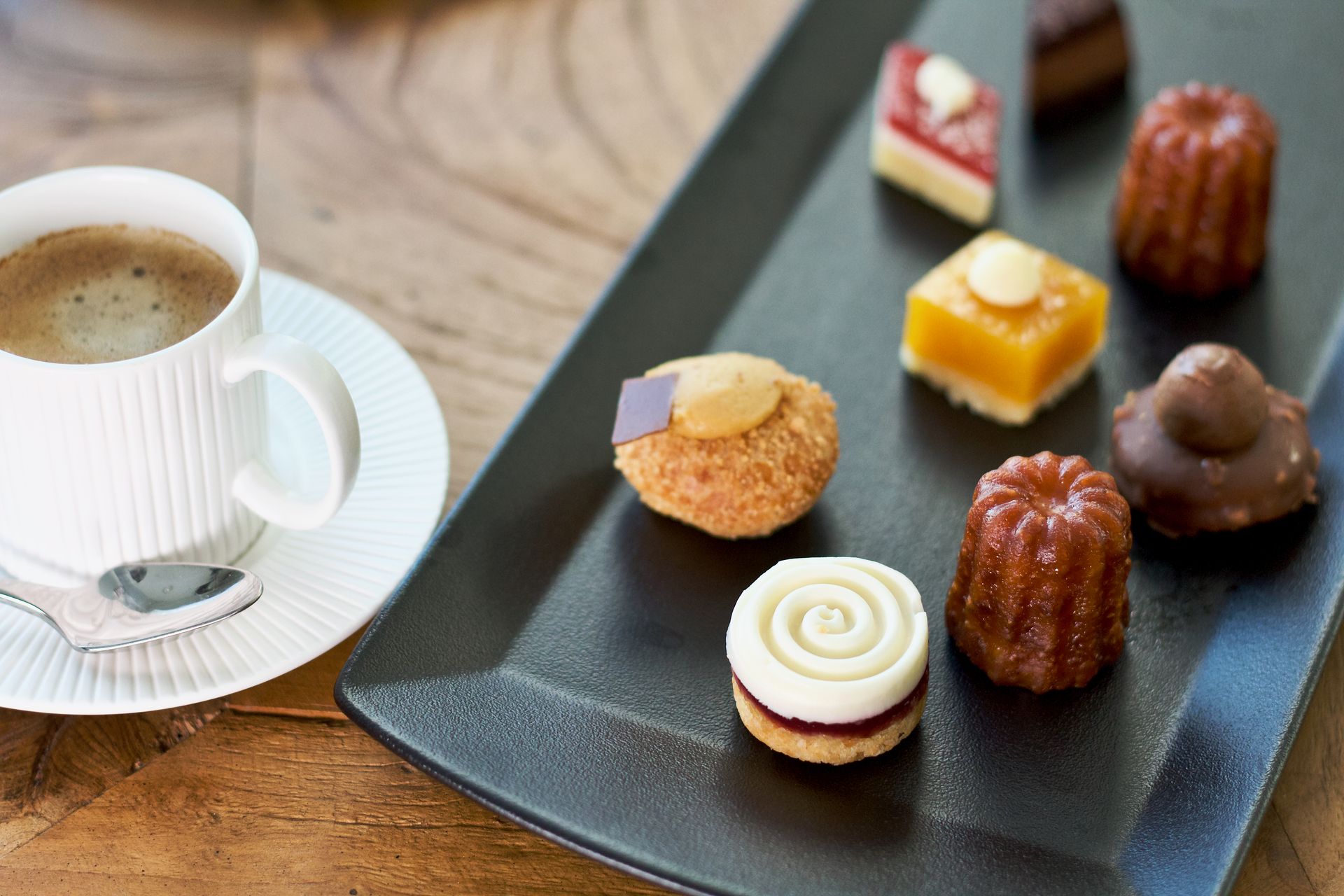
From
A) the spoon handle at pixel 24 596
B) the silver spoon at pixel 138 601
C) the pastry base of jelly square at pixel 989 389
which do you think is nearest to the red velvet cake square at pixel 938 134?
the pastry base of jelly square at pixel 989 389

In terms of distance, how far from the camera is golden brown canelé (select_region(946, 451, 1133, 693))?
1.51 metres

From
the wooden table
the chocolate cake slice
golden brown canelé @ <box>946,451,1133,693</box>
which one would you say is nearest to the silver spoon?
the wooden table

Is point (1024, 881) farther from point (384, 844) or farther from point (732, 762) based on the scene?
point (384, 844)

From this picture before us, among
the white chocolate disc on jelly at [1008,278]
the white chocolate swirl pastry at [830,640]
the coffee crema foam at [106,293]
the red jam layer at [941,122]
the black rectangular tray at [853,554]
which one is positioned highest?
the coffee crema foam at [106,293]

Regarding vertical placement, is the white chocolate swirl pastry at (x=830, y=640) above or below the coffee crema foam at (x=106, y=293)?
below

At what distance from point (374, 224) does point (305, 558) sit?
2.59 feet

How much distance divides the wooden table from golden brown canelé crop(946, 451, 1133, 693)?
0.87 ft

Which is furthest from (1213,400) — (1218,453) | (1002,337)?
(1002,337)

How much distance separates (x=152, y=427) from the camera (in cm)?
146

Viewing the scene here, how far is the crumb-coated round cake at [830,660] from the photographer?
4.65 ft

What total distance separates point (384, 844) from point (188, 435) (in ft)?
1.58

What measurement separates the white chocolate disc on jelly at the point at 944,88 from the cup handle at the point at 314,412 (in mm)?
1173

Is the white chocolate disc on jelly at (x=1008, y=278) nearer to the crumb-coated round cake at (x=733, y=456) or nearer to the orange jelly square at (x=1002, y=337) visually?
the orange jelly square at (x=1002, y=337)

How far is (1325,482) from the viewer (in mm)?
1770
